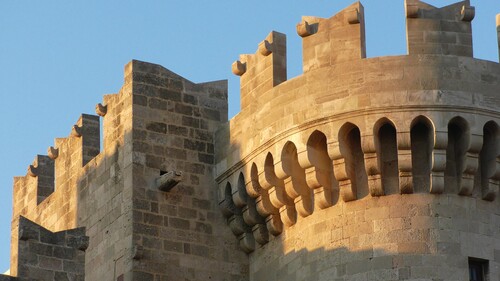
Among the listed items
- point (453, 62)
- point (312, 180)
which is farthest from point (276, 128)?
point (453, 62)

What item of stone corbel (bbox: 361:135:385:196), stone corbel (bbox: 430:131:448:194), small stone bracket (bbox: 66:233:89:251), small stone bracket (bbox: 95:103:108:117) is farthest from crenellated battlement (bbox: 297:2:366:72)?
small stone bracket (bbox: 66:233:89:251)

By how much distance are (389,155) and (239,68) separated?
3.60 metres

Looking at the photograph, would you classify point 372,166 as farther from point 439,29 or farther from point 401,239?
point 439,29

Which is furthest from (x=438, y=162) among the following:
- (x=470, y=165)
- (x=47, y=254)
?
(x=47, y=254)

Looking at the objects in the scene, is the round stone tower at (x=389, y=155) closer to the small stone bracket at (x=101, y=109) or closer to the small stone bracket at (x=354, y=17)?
the small stone bracket at (x=354, y=17)

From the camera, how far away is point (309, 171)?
2516 cm

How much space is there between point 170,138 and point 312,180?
3.12 metres

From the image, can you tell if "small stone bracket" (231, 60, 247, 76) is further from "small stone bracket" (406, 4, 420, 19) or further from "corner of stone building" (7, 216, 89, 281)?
"corner of stone building" (7, 216, 89, 281)

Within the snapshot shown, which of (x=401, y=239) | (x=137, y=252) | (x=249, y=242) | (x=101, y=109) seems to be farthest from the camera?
(x=101, y=109)

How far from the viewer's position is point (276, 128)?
25.8 meters

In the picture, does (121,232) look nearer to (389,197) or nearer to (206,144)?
(206,144)

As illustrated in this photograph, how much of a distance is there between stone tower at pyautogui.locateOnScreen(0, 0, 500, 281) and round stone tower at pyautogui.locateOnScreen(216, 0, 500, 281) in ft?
0.07

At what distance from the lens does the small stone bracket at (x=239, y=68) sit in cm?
2731

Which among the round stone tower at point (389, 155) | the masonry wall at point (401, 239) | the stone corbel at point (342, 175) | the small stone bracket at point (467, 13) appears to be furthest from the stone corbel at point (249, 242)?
the small stone bracket at point (467, 13)
